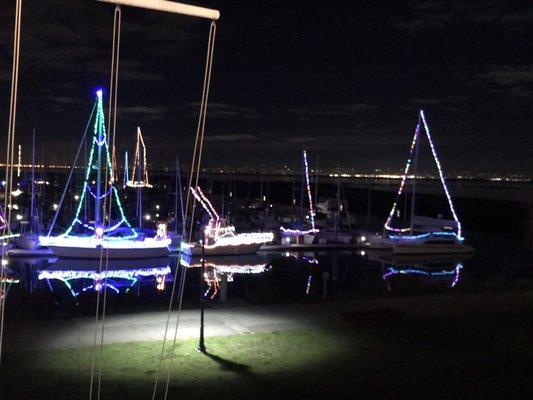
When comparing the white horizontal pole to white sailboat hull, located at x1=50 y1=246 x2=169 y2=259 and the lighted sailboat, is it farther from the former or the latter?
the lighted sailboat

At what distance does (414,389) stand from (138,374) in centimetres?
411

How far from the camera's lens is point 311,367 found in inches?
408

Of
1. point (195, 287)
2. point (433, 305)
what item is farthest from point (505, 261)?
point (433, 305)

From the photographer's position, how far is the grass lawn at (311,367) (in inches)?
359

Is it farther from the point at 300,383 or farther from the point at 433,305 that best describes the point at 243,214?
the point at 300,383

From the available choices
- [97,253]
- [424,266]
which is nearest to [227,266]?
[97,253]

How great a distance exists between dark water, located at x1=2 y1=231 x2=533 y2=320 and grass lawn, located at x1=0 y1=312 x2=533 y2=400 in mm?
4123

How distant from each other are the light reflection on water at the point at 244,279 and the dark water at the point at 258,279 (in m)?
0.04

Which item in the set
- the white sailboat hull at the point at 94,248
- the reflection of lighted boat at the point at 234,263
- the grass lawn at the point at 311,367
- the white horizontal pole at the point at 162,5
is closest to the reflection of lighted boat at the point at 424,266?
the reflection of lighted boat at the point at 234,263

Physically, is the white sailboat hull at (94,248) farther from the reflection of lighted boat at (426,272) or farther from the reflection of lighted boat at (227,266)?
the reflection of lighted boat at (426,272)

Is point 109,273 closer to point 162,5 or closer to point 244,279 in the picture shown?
point 244,279

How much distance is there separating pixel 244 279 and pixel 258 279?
1.96 feet

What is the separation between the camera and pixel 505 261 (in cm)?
3841

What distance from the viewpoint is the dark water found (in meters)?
19.1
